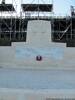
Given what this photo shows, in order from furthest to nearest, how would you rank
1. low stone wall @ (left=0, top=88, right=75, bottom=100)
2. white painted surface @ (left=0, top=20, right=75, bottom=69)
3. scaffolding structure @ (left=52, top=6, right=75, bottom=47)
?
scaffolding structure @ (left=52, top=6, right=75, bottom=47)
white painted surface @ (left=0, top=20, right=75, bottom=69)
low stone wall @ (left=0, top=88, right=75, bottom=100)

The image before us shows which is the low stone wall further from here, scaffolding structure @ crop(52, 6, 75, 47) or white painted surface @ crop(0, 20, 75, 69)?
scaffolding structure @ crop(52, 6, 75, 47)

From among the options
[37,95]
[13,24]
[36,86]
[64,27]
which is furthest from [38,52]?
[64,27]

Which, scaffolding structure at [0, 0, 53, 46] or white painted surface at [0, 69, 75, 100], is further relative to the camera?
scaffolding structure at [0, 0, 53, 46]

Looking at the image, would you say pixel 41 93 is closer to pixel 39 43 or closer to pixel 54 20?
pixel 39 43

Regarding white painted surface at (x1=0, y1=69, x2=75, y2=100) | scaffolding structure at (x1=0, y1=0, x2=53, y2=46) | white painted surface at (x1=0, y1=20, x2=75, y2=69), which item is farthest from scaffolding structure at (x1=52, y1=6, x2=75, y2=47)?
white painted surface at (x1=0, y1=69, x2=75, y2=100)

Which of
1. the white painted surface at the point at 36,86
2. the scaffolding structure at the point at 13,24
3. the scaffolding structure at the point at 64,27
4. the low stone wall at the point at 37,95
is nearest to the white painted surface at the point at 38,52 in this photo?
the white painted surface at the point at 36,86

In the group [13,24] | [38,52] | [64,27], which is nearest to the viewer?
[38,52]

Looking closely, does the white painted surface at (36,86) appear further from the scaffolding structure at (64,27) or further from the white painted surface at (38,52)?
the scaffolding structure at (64,27)

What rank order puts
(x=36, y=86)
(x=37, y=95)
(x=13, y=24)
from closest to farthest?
(x=37, y=95) → (x=36, y=86) → (x=13, y=24)

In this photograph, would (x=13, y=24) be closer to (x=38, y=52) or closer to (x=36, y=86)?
(x=38, y=52)

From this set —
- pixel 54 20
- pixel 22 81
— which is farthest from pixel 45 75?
pixel 54 20

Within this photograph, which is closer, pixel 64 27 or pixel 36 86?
pixel 36 86

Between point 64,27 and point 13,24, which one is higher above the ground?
point 13,24

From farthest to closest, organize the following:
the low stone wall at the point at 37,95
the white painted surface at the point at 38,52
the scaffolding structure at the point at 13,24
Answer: the scaffolding structure at the point at 13,24
the white painted surface at the point at 38,52
the low stone wall at the point at 37,95
